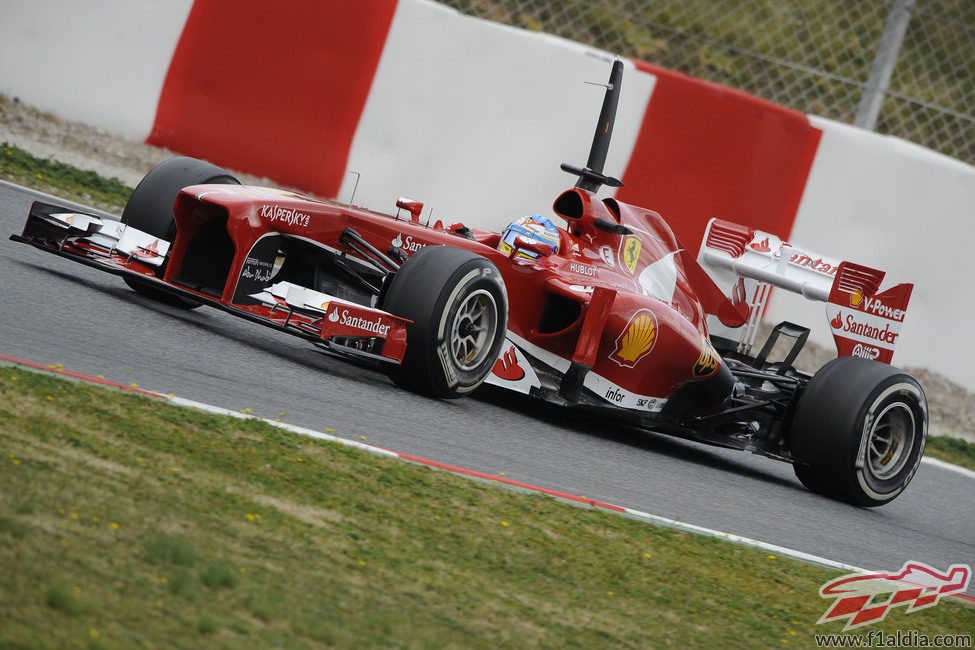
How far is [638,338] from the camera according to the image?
22.1ft

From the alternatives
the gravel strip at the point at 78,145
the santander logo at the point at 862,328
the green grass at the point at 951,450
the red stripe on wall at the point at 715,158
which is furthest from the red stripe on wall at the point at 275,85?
the green grass at the point at 951,450

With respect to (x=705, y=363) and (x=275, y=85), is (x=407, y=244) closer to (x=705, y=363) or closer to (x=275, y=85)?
(x=705, y=363)

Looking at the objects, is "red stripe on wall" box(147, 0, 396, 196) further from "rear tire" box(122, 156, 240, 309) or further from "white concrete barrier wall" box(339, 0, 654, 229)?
"rear tire" box(122, 156, 240, 309)

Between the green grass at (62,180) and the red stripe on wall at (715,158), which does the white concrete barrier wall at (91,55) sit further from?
the red stripe on wall at (715,158)

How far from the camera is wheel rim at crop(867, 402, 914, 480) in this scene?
7.23m

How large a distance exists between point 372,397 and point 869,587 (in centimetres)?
233

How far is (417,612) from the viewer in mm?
3236

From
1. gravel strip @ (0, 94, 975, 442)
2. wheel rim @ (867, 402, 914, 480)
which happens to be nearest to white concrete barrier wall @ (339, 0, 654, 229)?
gravel strip @ (0, 94, 975, 442)

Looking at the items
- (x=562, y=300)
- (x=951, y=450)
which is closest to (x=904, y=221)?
(x=951, y=450)

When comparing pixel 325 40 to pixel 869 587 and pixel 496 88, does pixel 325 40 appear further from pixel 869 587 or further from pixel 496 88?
pixel 869 587

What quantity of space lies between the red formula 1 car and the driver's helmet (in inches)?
0.4

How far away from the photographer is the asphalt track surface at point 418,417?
5.04 metres

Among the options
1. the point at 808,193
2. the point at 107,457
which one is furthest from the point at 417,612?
the point at 808,193

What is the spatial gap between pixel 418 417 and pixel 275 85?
4829 mm
